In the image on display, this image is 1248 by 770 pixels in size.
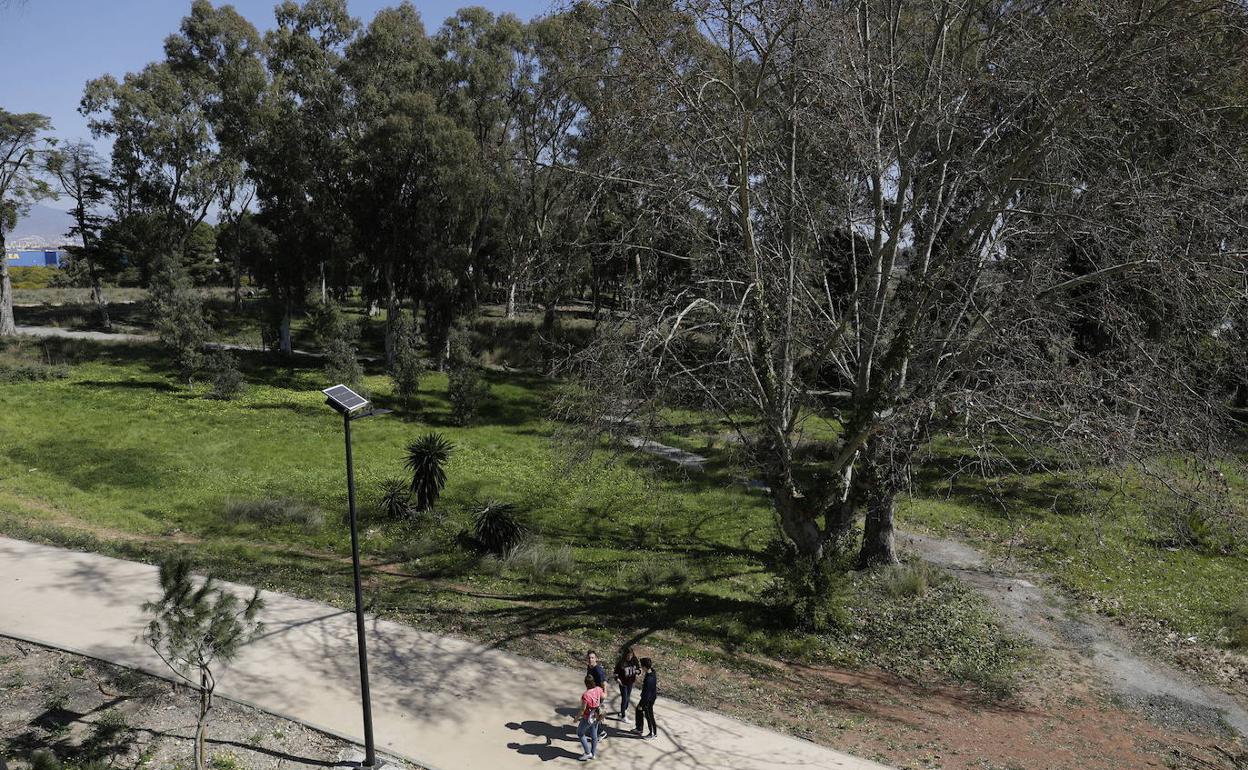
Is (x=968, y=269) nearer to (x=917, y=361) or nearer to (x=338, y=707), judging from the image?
(x=917, y=361)

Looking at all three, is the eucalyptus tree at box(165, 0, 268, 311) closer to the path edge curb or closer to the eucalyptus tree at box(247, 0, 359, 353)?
the eucalyptus tree at box(247, 0, 359, 353)

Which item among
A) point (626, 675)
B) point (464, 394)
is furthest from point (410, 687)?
point (464, 394)

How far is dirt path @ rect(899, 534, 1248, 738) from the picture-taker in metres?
11.7

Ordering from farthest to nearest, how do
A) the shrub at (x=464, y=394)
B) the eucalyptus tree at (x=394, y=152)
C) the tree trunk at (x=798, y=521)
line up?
the eucalyptus tree at (x=394, y=152)
the shrub at (x=464, y=394)
the tree trunk at (x=798, y=521)

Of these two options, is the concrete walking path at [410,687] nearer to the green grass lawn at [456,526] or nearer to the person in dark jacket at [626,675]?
the person in dark jacket at [626,675]

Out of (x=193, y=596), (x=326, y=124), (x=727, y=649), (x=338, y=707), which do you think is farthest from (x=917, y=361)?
(x=326, y=124)

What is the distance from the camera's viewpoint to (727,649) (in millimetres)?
13156

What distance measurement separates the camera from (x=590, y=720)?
950 cm

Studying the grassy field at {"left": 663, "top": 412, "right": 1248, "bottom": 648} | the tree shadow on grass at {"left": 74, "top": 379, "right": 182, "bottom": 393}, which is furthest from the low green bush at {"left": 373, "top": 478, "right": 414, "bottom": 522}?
the tree shadow on grass at {"left": 74, "top": 379, "right": 182, "bottom": 393}

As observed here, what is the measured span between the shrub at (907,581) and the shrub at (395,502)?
10490mm

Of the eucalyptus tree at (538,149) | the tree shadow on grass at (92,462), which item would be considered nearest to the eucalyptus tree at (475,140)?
the eucalyptus tree at (538,149)

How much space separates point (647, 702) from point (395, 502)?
33.7 feet

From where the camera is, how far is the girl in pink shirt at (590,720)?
9.38m

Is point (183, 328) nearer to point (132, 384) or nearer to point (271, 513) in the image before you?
point (132, 384)
